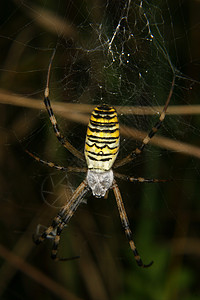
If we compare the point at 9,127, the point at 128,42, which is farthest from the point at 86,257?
the point at 128,42

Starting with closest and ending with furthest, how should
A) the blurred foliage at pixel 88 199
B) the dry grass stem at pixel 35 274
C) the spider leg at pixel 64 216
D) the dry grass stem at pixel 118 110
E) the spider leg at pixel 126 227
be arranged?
the dry grass stem at pixel 118 110 < the blurred foliage at pixel 88 199 < the spider leg at pixel 126 227 < the spider leg at pixel 64 216 < the dry grass stem at pixel 35 274

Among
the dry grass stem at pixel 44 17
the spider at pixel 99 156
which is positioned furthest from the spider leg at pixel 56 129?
the dry grass stem at pixel 44 17

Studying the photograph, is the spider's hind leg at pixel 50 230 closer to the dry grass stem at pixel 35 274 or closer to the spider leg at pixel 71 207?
the spider leg at pixel 71 207

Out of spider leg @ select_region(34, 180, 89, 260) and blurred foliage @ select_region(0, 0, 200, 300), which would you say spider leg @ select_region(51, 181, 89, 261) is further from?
blurred foliage @ select_region(0, 0, 200, 300)

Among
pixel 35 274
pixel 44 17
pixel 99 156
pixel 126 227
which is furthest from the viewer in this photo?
pixel 35 274

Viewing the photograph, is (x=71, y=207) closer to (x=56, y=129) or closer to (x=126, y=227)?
(x=126, y=227)

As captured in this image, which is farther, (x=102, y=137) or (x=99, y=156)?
(x=99, y=156)

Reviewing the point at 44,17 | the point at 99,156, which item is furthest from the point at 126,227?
the point at 44,17

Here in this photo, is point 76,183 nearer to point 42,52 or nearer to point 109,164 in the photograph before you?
point 109,164
